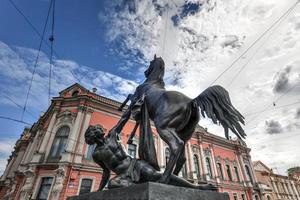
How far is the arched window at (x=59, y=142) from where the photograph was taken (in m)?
14.0

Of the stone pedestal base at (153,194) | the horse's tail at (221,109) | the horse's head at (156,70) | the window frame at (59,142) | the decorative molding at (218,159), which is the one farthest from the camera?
the decorative molding at (218,159)

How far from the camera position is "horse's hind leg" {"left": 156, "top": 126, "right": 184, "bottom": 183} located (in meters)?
1.90

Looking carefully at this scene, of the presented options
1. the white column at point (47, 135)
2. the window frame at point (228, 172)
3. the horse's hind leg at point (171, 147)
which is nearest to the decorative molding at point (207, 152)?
the window frame at point (228, 172)

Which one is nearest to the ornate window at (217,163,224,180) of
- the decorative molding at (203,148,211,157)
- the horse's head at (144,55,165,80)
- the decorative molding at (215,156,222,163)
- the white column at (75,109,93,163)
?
the decorative molding at (215,156,222,163)

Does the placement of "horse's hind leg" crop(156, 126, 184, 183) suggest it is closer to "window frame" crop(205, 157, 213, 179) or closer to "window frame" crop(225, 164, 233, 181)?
"window frame" crop(205, 157, 213, 179)

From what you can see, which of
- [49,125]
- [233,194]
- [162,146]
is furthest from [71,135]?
[233,194]

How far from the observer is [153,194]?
1.46 meters

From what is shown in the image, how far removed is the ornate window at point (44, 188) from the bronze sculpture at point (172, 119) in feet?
42.9

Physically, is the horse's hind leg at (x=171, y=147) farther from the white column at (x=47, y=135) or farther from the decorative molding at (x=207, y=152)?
the decorative molding at (x=207, y=152)

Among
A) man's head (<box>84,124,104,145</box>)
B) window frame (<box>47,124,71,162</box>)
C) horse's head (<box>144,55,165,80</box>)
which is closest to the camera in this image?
man's head (<box>84,124,104,145</box>)

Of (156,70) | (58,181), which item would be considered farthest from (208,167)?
(156,70)

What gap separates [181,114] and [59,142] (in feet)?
49.0

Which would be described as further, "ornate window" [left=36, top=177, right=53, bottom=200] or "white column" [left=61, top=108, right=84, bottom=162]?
"white column" [left=61, top=108, right=84, bottom=162]

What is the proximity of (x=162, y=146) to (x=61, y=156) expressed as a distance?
9.06 m
